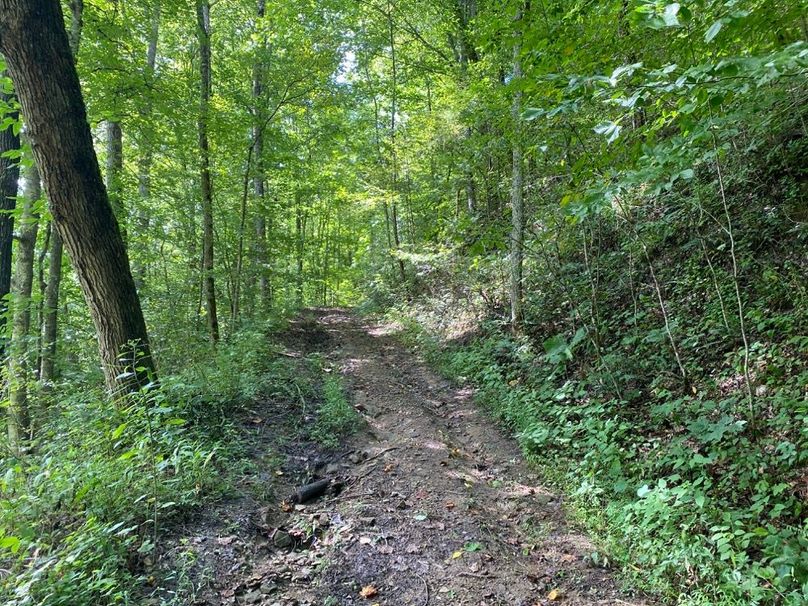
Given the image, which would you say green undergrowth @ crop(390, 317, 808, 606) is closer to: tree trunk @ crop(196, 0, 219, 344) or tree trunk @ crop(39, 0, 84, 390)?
tree trunk @ crop(196, 0, 219, 344)

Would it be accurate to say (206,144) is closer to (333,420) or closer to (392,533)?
(333,420)

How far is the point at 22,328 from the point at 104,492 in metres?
4.47

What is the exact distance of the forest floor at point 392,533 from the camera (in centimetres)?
290

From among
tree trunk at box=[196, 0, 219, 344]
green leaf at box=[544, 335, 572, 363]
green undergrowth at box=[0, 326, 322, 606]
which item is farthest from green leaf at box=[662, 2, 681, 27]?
tree trunk at box=[196, 0, 219, 344]

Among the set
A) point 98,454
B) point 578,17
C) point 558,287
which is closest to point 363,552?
point 98,454

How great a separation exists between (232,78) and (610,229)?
8547mm

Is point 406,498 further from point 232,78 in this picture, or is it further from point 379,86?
point 379,86

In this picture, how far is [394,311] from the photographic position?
1412cm

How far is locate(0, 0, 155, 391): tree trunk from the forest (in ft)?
0.08

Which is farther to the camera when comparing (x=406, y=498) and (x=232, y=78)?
(x=232, y=78)

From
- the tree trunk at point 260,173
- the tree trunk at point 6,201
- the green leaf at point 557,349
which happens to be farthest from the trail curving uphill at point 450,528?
the tree trunk at point 260,173

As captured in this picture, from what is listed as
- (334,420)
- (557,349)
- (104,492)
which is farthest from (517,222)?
(104,492)

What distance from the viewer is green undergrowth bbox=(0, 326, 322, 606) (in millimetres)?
2402

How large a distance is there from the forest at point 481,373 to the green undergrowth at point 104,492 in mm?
28
